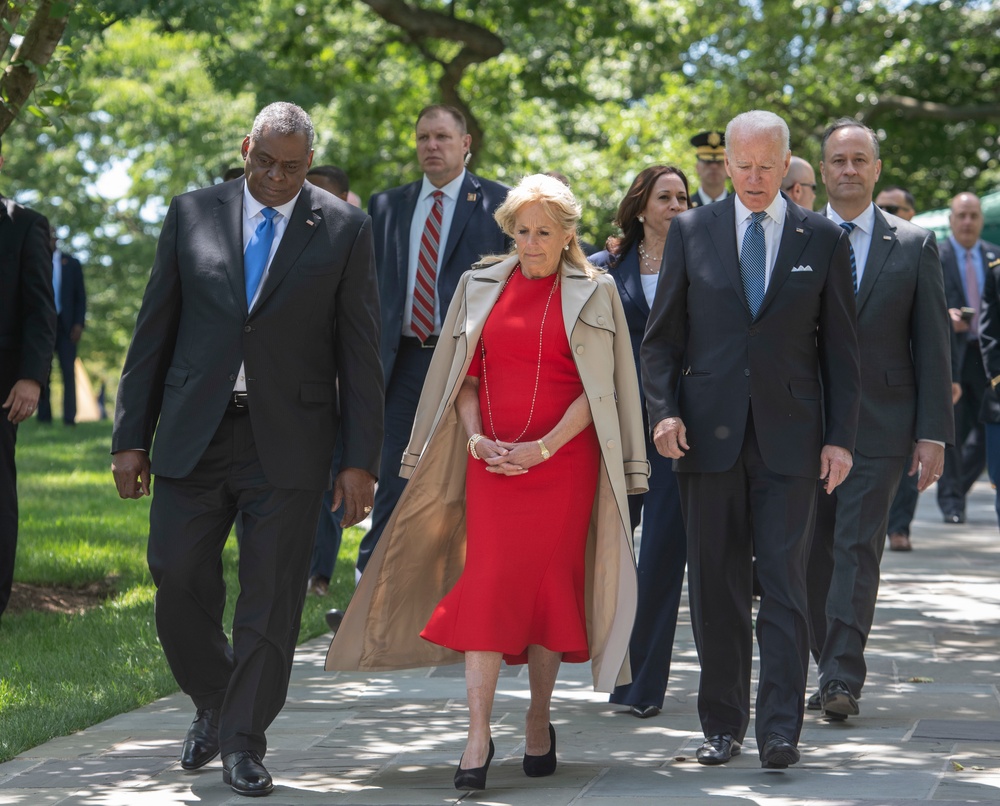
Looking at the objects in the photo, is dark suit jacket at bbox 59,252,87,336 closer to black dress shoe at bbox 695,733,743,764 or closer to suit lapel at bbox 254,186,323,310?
suit lapel at bbox 254,186,323,310

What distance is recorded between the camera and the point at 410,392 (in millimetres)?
8383

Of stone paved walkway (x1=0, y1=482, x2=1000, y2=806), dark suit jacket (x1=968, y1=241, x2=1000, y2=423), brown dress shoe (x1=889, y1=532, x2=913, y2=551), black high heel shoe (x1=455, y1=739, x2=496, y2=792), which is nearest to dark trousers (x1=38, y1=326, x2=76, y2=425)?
brown dress shoe (x1=889, y1=532, x2=913, y2=551)

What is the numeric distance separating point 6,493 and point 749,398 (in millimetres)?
4251

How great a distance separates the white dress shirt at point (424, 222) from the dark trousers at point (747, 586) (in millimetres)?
2671

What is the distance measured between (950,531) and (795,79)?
1426 centimetres

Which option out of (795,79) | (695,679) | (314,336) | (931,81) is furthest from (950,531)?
(931,81)

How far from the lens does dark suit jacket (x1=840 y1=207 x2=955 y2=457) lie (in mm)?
6793

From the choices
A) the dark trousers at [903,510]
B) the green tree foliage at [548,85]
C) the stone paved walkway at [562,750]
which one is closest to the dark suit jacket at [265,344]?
the stone paved walkway at [562,750]

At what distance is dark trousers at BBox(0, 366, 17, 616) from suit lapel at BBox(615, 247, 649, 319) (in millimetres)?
3196

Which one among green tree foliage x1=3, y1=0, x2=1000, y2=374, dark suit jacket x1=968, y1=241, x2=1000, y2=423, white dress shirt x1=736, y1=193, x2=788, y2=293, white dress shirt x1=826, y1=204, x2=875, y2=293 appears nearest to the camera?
white dress shirt x1=736, y1=193, x2=788, y2=293

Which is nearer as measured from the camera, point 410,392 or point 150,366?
point 150,366

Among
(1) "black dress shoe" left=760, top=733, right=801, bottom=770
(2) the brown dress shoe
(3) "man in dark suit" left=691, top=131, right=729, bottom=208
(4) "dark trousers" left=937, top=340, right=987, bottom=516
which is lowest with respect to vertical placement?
(1) "black dress shoe" left=760, top=733, right=801, bottom=770

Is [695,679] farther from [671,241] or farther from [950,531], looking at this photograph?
[950,531]

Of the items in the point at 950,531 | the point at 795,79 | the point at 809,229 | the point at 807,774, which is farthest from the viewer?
the point at 795,79
